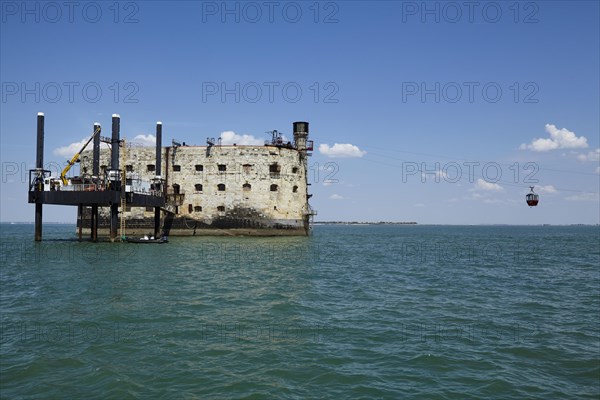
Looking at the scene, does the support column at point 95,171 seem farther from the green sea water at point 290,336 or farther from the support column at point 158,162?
the green sea water at point 290,336

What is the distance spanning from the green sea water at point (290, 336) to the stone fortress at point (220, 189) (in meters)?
23.9

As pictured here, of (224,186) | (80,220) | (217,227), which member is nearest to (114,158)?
(80,220)

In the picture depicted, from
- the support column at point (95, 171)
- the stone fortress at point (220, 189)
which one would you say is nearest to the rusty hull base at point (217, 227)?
the stone fortress at point (220, 189)

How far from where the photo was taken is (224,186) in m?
45.0

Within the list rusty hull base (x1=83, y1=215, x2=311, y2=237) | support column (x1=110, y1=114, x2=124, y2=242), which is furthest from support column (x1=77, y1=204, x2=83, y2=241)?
support column (x1=110, y1=114, x2=124, y2=242)

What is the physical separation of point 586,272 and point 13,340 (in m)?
26.8

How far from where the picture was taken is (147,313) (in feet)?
→ 41.0

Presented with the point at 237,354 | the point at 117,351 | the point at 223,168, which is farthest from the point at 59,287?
the point at 223,168

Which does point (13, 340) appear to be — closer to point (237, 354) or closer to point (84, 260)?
point (237, 354)

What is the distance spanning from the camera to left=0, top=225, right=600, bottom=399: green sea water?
781cm

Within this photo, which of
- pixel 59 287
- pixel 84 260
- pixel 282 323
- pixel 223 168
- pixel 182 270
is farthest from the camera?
pixel 223 168

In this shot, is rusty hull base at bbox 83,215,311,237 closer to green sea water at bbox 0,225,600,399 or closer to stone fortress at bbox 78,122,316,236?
stone fortress at bbox 78,122,316,236

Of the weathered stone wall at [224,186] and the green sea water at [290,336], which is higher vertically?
the weathered stone wall at [224,186]

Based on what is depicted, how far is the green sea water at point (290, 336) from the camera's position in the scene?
781cm
